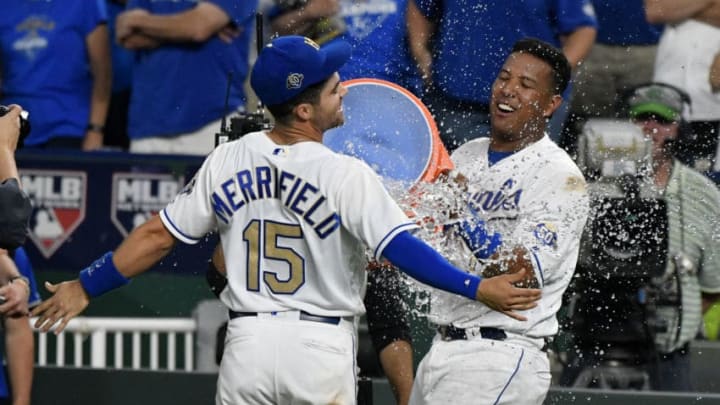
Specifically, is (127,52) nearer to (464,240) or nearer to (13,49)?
(13,49)

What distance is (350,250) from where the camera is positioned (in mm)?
5777

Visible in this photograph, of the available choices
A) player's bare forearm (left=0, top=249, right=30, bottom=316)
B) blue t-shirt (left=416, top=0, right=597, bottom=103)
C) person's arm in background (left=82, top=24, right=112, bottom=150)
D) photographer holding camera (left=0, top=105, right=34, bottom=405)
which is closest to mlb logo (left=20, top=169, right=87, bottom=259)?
person's arm in background (left=82, top=24, right=112, bottom=150)

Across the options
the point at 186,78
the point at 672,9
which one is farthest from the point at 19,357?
the point at 672,9

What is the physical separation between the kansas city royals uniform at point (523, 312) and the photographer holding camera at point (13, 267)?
1614mm

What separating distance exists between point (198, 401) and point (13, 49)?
2824 millimetres

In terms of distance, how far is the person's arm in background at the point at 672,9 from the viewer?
8828 mm

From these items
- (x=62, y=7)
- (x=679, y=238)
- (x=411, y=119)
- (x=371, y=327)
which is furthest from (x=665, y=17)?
(x=62, y=7)

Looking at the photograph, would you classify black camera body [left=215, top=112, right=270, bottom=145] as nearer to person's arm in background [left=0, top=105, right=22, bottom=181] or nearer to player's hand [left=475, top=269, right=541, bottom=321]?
person's arm in background [left=0, top=105, right=22, bottom=181]

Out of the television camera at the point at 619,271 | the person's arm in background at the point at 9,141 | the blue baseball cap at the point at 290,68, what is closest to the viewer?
the blue baseball cap at the point at 290,68

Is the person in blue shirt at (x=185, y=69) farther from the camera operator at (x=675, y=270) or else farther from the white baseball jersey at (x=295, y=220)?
the white baseball jersey at (x=295, y=220)

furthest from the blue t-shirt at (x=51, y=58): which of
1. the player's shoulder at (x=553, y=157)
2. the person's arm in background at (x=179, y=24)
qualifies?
the player's shoulder at (x=553, y=157)

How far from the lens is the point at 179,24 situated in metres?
9.60

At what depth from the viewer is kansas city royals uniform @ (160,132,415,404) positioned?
564 centimetres

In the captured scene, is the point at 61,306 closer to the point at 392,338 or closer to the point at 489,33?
the point at 392,338
